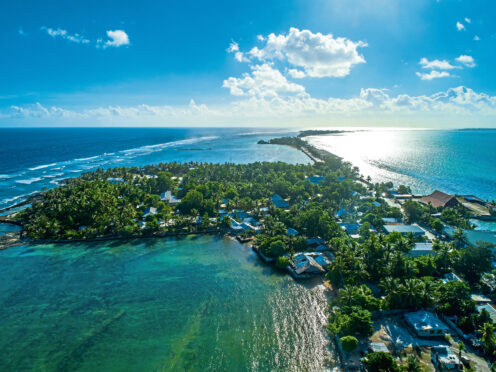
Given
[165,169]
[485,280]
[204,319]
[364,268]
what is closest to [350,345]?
[364,268]

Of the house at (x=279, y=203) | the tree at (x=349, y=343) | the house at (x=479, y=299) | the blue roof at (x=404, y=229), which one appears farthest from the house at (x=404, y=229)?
the tree at (x=349, y=343)

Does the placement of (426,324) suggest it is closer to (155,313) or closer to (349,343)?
(349,343)

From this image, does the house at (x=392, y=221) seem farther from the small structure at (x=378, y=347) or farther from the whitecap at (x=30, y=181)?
the whitecap at (x=30, y=181)

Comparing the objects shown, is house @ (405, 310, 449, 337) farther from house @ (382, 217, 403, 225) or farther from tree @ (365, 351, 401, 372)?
house @ (382, 217, 403, 225)

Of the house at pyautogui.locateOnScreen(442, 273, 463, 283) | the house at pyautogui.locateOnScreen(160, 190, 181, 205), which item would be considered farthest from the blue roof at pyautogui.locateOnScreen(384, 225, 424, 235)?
the house at pyautogui.locateOnScreen(160, 190, 181, 205)

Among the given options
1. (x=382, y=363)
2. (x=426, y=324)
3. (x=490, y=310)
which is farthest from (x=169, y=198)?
(x=490, y=310)

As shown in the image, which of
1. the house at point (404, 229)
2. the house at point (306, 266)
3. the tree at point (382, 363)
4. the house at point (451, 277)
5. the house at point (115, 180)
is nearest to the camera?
the tree at point (382, 363)
